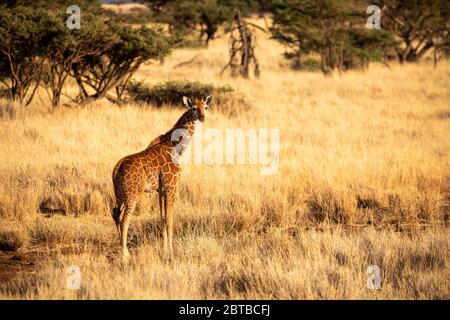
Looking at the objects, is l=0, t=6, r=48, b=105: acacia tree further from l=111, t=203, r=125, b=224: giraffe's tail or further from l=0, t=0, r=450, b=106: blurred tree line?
l=111, t=203, r=125, b=224: giraffe's tail

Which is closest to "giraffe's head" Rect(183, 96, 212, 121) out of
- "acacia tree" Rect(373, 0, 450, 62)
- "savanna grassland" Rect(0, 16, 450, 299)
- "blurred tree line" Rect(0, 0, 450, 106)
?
"savanna grassland" Rect(0, 16, 450, 299)

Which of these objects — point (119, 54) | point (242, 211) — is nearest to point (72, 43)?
point (119, 54)

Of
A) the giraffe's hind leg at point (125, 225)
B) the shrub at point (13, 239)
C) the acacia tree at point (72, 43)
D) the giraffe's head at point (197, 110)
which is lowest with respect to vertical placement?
the shrub at point (13, 239)

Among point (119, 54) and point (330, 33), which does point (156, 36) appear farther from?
point (330, 33)

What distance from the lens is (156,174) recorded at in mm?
6895

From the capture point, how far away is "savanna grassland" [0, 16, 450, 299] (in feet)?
18.9

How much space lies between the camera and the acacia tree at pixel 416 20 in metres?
32.7

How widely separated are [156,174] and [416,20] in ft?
98.7

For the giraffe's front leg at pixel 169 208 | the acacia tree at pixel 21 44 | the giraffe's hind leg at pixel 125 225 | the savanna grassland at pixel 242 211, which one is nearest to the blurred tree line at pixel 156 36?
the acacia tree at pixel 21 44

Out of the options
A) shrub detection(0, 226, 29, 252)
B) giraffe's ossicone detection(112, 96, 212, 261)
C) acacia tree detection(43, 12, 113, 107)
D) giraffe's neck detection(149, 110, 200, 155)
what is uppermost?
acacia tree detection(43, 12, 113, 107)

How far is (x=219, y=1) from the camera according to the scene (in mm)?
45469

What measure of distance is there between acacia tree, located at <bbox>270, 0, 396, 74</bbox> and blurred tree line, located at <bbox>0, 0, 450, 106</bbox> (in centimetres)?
5

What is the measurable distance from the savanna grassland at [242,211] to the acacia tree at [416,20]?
18.1m

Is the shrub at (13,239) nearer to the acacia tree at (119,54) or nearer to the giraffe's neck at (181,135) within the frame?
the giraffe's neck at (181,135)
